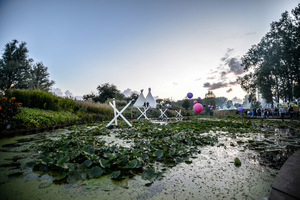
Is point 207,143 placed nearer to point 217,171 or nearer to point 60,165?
point 217,171

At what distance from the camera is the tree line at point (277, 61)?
733 inches

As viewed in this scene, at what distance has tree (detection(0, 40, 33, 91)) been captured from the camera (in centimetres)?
2194

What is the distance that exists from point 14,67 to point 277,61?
45.4m

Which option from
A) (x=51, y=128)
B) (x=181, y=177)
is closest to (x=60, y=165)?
(x=181, y=177)

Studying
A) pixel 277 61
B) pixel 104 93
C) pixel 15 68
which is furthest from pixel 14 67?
pixel 277 61

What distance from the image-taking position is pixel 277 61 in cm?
2227

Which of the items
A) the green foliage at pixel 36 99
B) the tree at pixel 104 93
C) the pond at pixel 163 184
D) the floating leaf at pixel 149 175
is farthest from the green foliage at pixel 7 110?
the tree at pixel 104 93

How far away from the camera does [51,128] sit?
514 centimetres

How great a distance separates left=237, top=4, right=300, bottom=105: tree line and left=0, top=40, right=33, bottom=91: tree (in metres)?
41.6

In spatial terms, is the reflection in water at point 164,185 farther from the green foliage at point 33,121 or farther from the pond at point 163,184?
the green foliage at point 33,121

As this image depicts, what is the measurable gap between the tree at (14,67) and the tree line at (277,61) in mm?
41579

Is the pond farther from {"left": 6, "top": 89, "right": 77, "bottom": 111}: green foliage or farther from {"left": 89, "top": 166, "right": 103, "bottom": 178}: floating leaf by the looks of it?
{"left": 6, "top": 89, "right": 77, "bottom": 111}: green foliage

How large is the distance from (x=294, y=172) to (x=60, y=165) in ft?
8.55

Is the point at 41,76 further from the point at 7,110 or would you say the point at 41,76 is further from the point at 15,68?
the point at 7,110
